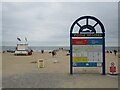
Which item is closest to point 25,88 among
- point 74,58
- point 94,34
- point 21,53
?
point 74,58

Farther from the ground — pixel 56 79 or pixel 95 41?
pixel 95 41

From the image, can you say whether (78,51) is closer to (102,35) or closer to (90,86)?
(102,35)

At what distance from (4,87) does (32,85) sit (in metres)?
1.36

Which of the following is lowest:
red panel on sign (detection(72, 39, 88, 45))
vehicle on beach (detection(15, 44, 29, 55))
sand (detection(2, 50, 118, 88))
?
sand (detection(2, 50, 118, 88))

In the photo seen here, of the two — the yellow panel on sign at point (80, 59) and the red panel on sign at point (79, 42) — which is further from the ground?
the red panel on sign at point (79, 42)

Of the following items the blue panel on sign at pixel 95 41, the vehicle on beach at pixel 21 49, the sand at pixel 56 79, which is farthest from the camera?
the vehicle on beach at pixel 21 49

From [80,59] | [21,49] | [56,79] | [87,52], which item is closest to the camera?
[56,79]

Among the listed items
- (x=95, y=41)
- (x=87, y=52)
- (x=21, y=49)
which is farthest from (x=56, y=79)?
(x=21, y=49)

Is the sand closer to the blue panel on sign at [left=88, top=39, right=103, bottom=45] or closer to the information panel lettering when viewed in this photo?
the information panel lettering

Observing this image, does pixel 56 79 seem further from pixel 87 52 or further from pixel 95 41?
pixel 95 41

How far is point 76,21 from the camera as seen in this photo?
9.16m

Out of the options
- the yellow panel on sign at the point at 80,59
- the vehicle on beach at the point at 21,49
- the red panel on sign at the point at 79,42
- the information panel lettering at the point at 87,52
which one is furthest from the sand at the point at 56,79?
the vehicle on beach at the point at 21,49

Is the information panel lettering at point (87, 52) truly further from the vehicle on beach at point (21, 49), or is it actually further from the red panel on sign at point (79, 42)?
the vehicle on beach at point (21, 49)

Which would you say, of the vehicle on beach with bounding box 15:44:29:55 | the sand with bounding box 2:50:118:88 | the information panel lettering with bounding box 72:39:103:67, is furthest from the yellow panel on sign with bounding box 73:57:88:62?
the vehicle on beach with bounding box 15:44:29:55
